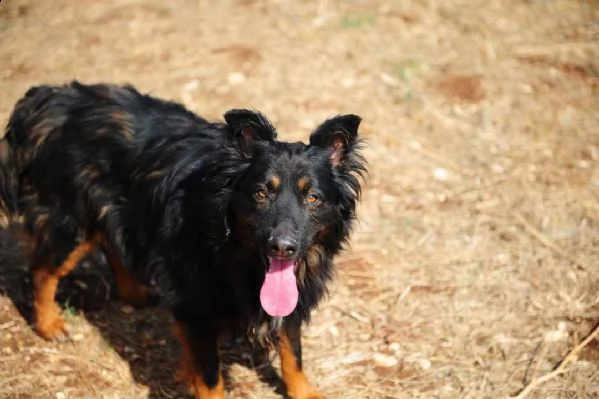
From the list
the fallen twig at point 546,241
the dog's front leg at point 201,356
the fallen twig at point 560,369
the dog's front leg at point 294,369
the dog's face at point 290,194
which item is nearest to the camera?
the dog's face at point 290,194

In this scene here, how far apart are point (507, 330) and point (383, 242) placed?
146cm

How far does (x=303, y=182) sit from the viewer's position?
4059 millimetres

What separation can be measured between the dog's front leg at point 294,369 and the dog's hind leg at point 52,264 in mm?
1702

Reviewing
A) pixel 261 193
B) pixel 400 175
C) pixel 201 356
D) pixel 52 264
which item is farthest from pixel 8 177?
pixel 400 175

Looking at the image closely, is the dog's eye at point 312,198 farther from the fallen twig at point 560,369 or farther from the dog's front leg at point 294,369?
the fallen twig at point 560,369

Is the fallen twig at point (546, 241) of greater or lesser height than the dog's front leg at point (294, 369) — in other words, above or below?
below

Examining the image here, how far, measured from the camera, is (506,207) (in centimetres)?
682

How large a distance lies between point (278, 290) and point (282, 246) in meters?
0.43

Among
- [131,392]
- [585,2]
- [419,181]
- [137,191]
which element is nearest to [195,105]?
[419,181]

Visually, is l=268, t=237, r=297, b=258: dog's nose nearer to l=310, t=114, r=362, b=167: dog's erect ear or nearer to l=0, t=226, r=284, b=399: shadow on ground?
l=310, t=114, r=362, b=167: dog's erect ear

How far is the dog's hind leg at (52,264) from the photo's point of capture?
510 centimetres

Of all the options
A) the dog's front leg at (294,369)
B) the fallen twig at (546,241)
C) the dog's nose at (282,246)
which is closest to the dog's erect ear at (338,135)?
the dog's nose at (282,246)

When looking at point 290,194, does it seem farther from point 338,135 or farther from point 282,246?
point 338,135

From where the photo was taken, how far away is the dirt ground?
5215mm
